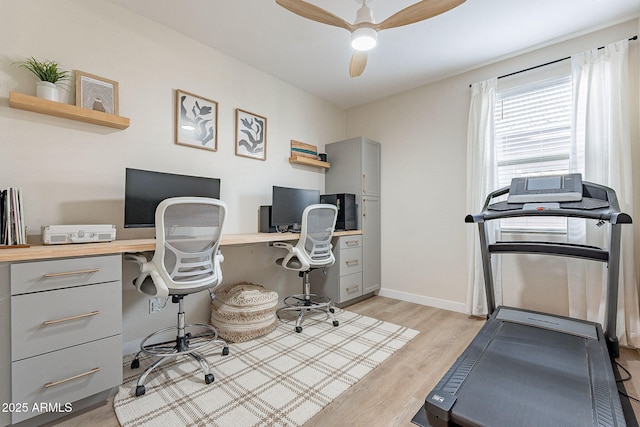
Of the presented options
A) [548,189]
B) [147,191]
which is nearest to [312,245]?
[147,191]

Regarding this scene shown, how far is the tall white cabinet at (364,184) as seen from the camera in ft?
11.7

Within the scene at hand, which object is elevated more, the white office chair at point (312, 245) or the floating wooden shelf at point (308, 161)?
the floating wooden shelf at point (308, 161)

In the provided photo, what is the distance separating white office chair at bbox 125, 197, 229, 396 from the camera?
1.72 meters

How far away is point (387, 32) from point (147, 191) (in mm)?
2354

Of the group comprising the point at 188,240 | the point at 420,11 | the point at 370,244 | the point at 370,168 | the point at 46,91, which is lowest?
the point at 370,244

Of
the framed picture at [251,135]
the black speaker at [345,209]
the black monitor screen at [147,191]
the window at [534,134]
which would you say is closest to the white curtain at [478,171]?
the window at [534,134]

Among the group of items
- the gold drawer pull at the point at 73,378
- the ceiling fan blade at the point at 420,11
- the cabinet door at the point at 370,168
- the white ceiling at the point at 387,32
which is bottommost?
the gold drawer pull at the point at 73,378

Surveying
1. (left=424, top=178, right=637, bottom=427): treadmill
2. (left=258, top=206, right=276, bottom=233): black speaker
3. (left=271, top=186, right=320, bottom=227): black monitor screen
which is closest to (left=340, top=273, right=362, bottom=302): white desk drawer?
(left=271, top=186, right=320, bottom=227): black monitor screen

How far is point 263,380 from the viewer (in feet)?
6.01

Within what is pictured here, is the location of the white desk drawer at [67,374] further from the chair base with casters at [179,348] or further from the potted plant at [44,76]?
the potted plant at [44,76]

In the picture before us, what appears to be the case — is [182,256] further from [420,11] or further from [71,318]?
[420,11]

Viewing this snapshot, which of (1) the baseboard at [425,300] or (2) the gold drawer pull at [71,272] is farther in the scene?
(1) the baseboard at [425,300]

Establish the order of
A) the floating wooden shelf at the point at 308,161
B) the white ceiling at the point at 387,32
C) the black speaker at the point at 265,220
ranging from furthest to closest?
the floating wooden shelf at the point at 308,161, the black speaker at the point at 265,220, the white ceiling at the point at 387,32

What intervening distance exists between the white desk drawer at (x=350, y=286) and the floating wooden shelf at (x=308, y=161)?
1.45 meters
